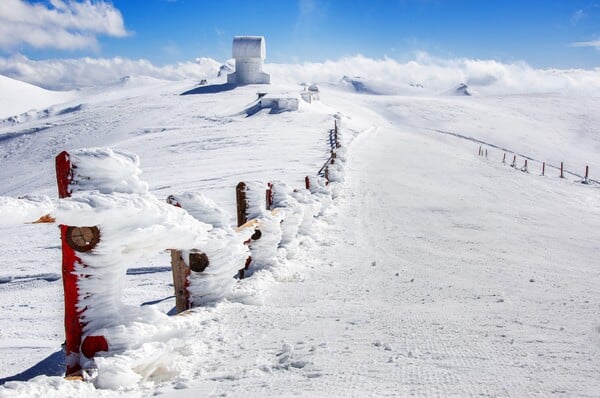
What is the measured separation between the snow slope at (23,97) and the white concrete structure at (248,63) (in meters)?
88.1

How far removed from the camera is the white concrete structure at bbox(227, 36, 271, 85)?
240 ft

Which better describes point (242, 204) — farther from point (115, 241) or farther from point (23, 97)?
point (23, 97)

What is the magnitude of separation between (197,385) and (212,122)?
137ft

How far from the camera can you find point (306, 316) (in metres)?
4.09

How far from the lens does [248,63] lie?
73.2m

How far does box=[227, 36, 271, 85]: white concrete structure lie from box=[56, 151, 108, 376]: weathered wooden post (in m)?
71.7

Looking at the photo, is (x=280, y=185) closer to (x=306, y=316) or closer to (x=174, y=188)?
(x=306, y=316)

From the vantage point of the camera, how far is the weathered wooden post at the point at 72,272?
2.61 m

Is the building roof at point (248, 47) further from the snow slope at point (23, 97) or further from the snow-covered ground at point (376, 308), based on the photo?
the snow slope at point (23, 97)

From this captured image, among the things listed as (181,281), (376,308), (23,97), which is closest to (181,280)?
(181,281)

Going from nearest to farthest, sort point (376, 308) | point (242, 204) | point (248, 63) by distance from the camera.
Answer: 1. point (376, 308)
2. point (242, 204)
3. point (248, 63)

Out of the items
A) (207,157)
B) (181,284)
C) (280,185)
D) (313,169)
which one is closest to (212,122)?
(207,157)

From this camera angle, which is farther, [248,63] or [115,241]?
[248,63]

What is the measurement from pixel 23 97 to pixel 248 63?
4317 inches
